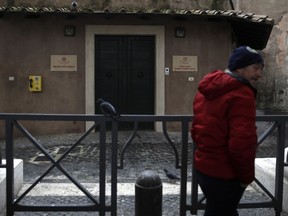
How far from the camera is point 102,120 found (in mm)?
4199

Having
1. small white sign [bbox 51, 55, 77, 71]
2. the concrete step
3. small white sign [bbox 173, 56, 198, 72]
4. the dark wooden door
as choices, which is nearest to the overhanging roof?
the dark wooden door

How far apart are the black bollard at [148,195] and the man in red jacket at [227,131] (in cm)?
95

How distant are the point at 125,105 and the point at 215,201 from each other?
8.31 m

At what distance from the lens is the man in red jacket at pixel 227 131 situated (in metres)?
2.89

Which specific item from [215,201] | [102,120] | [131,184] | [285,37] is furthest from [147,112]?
[285,37]

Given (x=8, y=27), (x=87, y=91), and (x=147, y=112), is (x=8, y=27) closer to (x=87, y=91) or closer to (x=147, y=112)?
(x=87, y=91)

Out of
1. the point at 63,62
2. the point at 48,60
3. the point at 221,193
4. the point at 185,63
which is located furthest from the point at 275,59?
the point at 221,193

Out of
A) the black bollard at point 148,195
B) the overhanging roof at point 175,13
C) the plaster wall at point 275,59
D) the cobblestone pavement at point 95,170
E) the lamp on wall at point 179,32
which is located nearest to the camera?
the black bollard at point 148,195

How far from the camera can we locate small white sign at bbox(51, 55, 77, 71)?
1093 cm

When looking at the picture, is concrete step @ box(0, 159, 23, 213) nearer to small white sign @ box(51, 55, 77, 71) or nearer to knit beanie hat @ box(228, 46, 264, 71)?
knit beanie hat @ box(228, 46, 264, 71)

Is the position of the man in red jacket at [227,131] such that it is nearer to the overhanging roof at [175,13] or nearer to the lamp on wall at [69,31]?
the overhanging roof at [175,13]

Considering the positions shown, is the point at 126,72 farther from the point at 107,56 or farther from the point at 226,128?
the point at 226,128

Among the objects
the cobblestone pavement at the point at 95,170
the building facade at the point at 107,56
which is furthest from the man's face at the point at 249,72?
the building facade at the point at 107,56

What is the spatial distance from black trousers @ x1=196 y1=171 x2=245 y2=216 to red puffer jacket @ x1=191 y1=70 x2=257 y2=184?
5 centimetres
